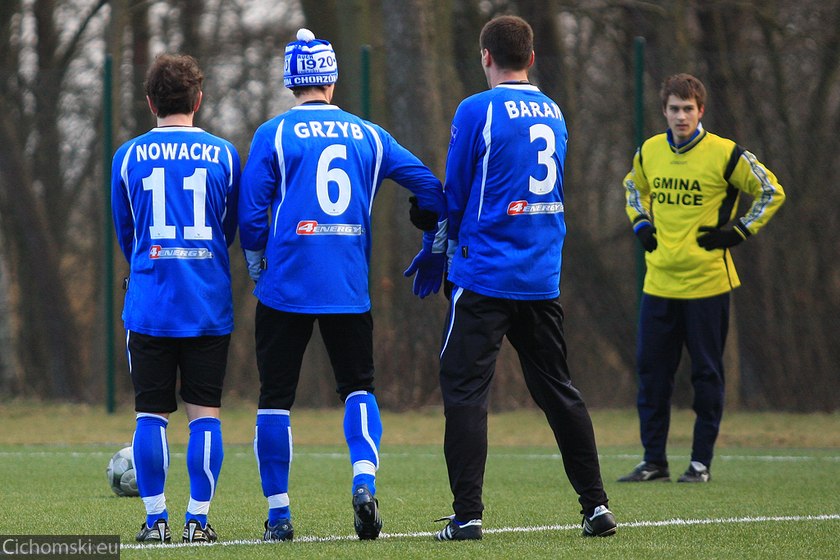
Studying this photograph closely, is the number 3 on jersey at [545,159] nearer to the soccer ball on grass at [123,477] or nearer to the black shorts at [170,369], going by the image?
the black shorts at [170,369]

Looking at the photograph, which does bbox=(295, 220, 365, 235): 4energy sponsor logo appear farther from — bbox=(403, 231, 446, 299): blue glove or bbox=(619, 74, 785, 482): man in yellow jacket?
bbox=(619, 74, 785, 482): man in yellow jacket

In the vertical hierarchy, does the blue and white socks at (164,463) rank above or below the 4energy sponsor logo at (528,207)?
below

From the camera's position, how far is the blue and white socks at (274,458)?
202 inches

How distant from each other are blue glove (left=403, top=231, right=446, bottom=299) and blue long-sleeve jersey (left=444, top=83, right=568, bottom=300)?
0.25 meters

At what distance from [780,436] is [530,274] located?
17.7 ft

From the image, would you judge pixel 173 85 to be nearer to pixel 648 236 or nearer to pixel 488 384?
pixel 488 384

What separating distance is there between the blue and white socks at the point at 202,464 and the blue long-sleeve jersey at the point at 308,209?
1.79 ft

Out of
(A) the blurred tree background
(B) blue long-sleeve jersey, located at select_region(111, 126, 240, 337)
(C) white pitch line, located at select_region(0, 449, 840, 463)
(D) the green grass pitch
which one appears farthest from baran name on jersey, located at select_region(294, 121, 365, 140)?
(A) the blurred tree background

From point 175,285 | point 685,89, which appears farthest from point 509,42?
point 685,89

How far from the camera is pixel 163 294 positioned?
16.8 feet

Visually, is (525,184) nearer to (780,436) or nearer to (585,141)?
(780,436)

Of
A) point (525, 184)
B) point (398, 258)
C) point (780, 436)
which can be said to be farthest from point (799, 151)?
point (525, 184)

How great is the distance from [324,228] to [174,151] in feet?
2.12

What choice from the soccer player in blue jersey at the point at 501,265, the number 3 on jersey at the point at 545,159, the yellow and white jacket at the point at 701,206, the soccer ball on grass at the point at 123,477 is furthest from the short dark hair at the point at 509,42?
the soccer ball on grass at the point at 123,477
